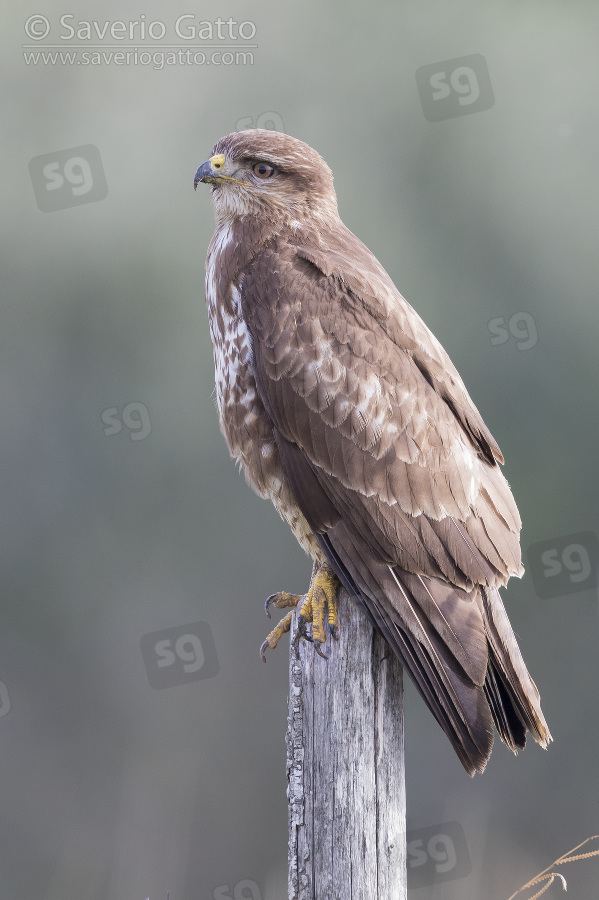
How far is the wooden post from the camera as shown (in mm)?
2576

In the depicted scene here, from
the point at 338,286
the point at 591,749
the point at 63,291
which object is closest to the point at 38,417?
the point at 63,291

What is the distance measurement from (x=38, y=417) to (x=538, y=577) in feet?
13.4

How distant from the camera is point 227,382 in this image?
10.9 feet

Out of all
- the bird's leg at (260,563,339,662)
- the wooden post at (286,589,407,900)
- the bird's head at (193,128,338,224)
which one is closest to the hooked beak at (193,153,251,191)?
the bird's head at (193,128,338,224)

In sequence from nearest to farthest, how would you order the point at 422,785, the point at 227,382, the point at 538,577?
the point at 227,382
the point at 538,577
the point at 422,785

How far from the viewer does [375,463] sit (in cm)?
304

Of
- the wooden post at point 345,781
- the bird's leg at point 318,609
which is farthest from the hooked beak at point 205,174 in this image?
the wooden post at point 345,781

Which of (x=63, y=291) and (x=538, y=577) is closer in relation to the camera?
(x=538, y=577)

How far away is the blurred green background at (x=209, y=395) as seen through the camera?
8.18 metres

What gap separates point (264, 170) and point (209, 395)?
4.85 m

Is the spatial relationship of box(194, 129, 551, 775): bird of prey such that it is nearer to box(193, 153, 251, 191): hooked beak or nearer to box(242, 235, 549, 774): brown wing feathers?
box(242, 235, 549, 774): brown wing feathers

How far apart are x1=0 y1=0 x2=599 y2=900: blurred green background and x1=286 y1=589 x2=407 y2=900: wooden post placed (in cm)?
552

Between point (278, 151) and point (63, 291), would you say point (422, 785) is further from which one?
point (278, 151)

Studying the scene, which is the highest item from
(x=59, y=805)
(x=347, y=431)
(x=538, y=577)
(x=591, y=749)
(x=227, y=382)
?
(x=227, y=382)
